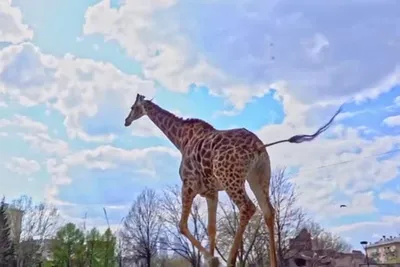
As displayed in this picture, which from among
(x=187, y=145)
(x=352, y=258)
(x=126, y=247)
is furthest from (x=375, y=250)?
(x=187, y=145)

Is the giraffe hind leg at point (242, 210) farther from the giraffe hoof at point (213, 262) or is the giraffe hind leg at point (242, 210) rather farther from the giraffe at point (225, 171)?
the giraffe hoof at point (213, 262)

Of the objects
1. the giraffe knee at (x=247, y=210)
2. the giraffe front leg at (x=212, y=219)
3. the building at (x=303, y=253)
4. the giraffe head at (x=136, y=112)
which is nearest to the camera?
the giraffe knee at (x=247, y=210)

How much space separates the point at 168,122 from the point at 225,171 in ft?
6.32

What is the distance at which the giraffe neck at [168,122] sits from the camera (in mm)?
7926

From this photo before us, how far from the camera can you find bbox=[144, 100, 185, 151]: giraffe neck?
793 centimetres

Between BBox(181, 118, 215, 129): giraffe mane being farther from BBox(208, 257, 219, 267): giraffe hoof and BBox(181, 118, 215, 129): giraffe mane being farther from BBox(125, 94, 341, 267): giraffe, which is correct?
BBox(208, 257, 219, 267): giraffe hoof

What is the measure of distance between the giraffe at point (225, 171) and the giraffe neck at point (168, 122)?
0.05m

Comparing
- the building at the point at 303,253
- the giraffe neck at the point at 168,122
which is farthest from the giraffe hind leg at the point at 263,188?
the building at the point at 303,253

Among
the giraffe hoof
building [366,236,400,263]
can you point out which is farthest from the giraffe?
building [366,236,400,263]

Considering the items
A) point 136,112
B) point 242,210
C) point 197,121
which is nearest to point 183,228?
point 242,210

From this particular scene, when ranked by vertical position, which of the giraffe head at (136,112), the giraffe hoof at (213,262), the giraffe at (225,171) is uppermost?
the giraffe head at (136,112)

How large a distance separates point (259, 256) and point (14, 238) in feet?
66.3

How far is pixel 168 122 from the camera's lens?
8.12 meters

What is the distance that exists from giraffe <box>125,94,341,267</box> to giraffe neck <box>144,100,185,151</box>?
1.8 inches
